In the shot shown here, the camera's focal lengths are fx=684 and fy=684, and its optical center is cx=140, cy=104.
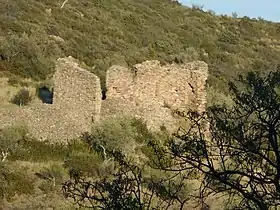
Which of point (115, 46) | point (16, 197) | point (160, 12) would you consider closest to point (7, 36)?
point (115, 46)

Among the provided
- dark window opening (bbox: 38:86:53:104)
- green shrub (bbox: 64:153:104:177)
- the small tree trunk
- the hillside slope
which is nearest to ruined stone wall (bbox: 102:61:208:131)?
green shrub (bbox: 64:153:104:177)

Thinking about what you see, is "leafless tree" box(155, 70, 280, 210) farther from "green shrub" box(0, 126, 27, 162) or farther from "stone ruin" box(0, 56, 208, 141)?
"stone ruin" box(0, 56, 208, 141)

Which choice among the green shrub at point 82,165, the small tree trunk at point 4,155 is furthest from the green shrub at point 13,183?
the green shrub at point 82,165

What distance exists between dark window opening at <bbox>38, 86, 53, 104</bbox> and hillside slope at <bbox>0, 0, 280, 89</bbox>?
2.00m

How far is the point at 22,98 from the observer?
20.8 meters

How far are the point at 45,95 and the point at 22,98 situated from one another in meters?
1.13

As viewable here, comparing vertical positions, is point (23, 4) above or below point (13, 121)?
above

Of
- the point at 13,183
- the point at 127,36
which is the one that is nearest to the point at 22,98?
the point at 13,183

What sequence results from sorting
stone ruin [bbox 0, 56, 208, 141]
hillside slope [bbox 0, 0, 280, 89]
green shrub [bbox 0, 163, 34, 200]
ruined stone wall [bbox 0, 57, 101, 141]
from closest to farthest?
green shrub [bbox 0, 163, 34, 200]
ruined stone wall [bbox 0, 57, 101, 141]
stone ruin [bbox 0, 56, 208, 141]
hillside slope [bbox 0, 0, 280, 89]

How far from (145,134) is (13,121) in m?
3.59

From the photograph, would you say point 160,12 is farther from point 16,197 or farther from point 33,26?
point 16,197

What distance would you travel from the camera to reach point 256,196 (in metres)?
6.09

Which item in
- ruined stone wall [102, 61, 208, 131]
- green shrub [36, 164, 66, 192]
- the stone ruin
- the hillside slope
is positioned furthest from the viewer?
the hillside slope

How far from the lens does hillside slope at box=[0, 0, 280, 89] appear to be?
94.1 ft
